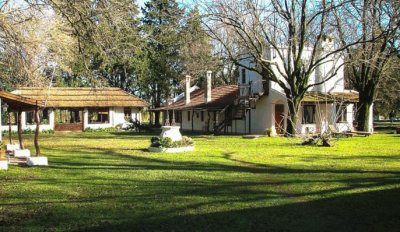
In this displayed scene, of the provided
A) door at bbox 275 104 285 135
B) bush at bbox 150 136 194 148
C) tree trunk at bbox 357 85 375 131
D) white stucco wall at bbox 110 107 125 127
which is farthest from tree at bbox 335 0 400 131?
white stucco wall at bbox 110 107 125 127

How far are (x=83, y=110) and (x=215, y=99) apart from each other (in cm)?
1507

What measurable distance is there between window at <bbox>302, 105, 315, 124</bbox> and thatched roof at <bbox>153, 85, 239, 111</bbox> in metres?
6.36

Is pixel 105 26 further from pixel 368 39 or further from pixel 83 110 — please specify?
pixel 83 110

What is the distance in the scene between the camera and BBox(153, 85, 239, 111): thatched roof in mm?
43841

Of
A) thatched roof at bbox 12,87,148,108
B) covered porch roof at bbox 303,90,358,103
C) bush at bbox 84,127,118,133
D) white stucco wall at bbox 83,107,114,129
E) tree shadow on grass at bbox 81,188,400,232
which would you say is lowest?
tree shadow on grass at bbox 81,188,400,232

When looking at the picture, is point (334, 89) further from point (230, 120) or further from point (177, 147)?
point (177, 147)

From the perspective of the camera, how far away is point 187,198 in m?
10.1

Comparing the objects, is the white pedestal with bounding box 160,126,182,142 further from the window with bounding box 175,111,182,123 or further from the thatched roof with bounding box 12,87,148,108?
the window with bounding box 175,111,182,123

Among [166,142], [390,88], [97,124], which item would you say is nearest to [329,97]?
[390,88]

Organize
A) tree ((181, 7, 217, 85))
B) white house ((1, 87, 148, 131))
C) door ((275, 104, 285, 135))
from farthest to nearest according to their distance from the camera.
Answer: white house ((1, 87, 148, 131)) → door ((275, 104, 285, 135)) → tree ((181, 7, 217, 85))

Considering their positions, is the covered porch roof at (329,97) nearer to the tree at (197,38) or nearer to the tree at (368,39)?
the tree at (368,39)

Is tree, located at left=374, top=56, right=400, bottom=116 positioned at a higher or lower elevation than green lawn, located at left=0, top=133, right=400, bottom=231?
higher

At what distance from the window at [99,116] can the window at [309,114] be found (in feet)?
75.0

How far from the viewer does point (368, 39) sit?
104 ft
